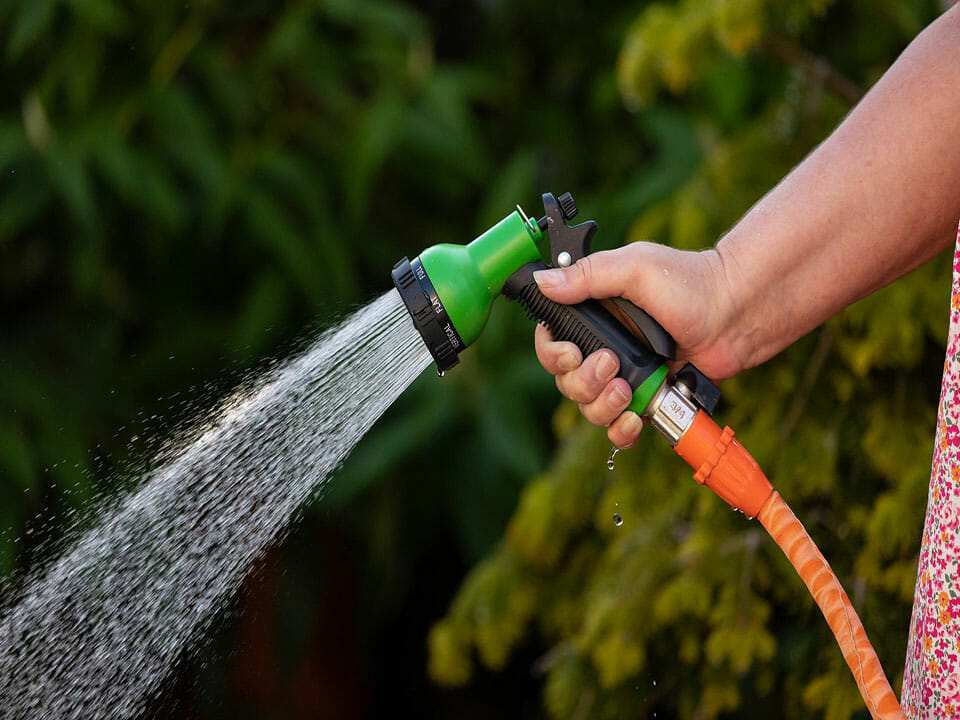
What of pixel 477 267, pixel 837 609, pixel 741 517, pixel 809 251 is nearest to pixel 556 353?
pixel 477 267

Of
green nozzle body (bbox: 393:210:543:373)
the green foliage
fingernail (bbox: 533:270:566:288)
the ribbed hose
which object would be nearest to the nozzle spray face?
green nozzle body (bbox: 393:210:543:373)

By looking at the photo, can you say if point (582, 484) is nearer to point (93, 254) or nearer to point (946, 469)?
point (946, 469)

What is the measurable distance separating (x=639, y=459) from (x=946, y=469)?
922 mm

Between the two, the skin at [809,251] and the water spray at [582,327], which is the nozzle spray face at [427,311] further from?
the skin at [809,251]

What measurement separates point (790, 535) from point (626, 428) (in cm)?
21

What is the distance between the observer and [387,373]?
1280 millimetres

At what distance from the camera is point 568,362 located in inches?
46.4

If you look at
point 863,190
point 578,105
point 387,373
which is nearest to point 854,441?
point 863,190

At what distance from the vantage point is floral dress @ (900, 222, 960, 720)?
36.3 inches

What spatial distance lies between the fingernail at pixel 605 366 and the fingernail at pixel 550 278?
95 millimetres

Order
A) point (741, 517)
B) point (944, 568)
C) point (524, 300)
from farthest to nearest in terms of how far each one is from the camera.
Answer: point (741, 517)
point (524, 300)
point (944, 568)

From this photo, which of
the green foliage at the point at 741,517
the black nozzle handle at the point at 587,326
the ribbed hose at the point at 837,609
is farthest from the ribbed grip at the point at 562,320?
the green foliage at the point at 741,517

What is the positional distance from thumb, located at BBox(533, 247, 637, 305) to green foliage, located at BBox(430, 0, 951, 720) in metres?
0.55

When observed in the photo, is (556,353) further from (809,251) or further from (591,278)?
(809,251)
